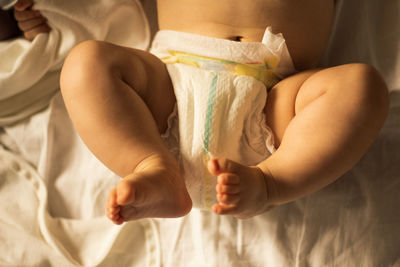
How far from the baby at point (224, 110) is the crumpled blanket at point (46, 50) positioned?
19 cm

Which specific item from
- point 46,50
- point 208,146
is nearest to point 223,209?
point 208,146

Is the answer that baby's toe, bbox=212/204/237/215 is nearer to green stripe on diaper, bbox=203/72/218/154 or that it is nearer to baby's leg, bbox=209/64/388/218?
baby's leg, bbox=209/64/388/218

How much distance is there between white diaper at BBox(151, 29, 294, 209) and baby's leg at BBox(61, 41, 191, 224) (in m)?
0.06

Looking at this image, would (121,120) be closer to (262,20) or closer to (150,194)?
(150,194)

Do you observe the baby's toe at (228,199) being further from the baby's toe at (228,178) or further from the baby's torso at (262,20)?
the baby's torso at (262,20)

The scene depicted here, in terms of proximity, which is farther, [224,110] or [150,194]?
[224,110]

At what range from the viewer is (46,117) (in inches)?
38.8

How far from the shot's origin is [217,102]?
766 millimetres

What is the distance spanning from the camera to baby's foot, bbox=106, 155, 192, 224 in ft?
1.93

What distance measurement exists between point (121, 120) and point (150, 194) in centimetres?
15

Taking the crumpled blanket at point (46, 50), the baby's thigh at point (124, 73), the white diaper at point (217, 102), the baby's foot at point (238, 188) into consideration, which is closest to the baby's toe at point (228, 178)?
the baby's foot at point (238, 188)

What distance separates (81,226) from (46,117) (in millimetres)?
286

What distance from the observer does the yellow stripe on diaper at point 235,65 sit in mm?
858

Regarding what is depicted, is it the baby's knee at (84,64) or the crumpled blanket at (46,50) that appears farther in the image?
the crumpled blanket at (46,50)
